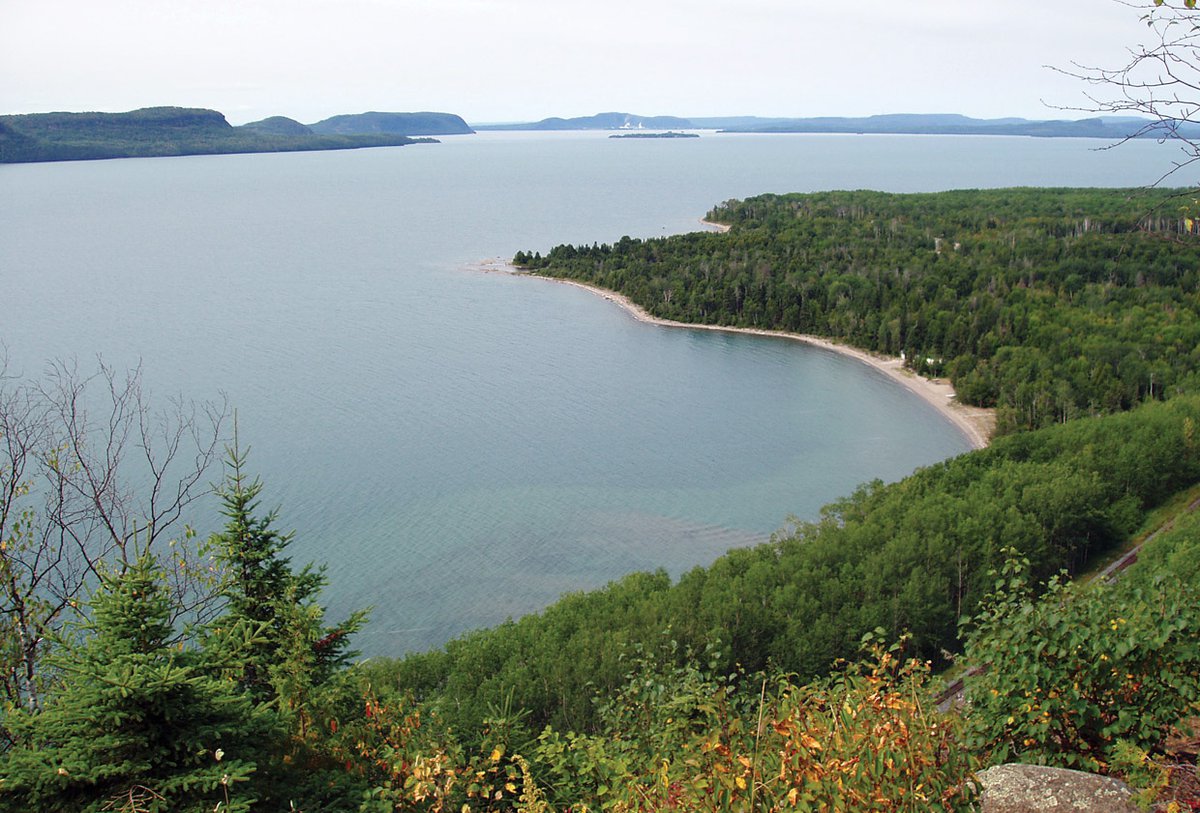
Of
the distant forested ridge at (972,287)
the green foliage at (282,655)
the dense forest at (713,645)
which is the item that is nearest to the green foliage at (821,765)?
the dense forest at (713,645)

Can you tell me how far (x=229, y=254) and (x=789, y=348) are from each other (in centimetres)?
4466

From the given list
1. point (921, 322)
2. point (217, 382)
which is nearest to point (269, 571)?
point (217, 382)

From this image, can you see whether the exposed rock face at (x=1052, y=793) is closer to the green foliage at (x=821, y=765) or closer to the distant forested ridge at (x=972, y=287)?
the green foliage at (x=821, y=765)

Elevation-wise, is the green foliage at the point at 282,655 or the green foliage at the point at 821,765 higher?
the green foliage at the point at 821,765

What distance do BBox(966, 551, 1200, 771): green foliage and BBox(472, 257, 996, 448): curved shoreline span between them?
30.4 metres

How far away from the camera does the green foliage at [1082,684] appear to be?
489 cm

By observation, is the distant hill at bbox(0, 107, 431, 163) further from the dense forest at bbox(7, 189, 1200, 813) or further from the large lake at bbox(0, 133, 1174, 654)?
the dense forest at bbox(7, 189, 1200, 813)

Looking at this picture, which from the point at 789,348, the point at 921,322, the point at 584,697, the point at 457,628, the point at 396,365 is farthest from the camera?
the point at 789,348

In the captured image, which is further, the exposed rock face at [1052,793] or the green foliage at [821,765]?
the exposed rock face at [1052,793]

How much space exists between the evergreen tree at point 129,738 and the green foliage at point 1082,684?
4053 mm

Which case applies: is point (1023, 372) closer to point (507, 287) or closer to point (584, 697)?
point (584, 697)

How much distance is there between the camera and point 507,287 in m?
61.2

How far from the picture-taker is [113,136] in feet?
571

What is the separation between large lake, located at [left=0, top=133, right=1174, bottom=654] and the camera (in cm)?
2391
